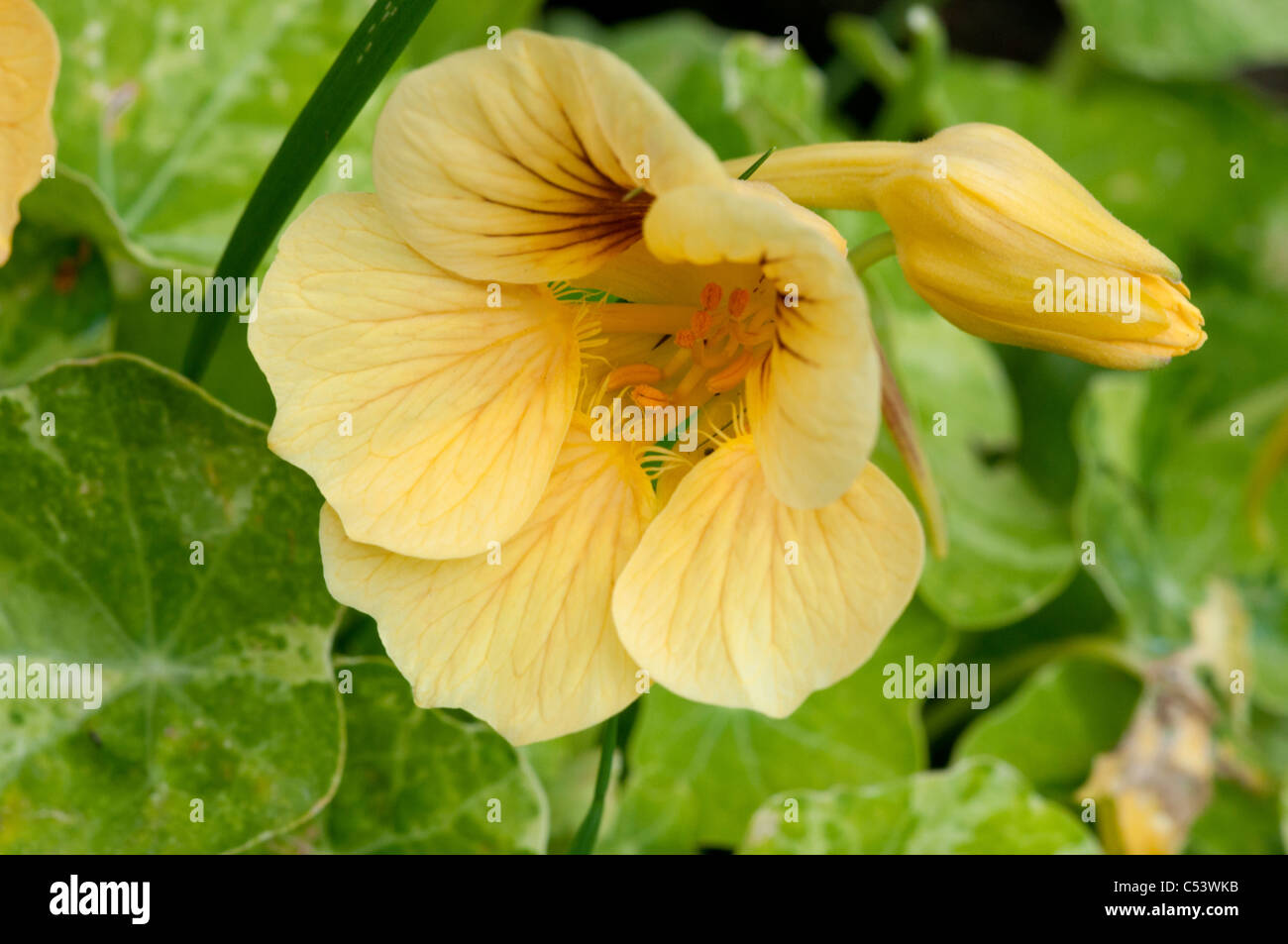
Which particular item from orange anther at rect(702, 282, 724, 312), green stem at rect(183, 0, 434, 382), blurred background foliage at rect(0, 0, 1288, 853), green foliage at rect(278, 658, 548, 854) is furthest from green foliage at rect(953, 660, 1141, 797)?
green stem at rect(183, 0, 434, 382)

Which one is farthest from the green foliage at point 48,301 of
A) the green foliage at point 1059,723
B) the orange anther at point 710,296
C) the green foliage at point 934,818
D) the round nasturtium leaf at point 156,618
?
the green foliage at point 1059,723

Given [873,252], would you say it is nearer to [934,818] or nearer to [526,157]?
[526,157]

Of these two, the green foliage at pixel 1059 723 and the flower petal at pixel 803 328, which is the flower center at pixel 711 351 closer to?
the flower petal at pixel 803 328

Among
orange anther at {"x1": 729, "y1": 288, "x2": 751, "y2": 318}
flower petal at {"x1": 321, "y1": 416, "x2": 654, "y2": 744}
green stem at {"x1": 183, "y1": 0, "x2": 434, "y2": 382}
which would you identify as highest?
green stem at {"x1": 183, "y1": 0, "x2": 434, "y2": 382}

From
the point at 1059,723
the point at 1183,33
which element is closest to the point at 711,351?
the point at 1059,723

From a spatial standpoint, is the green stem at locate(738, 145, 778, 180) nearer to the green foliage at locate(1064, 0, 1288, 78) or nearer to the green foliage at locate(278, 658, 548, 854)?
the green foliage at locate(278, 658, 548, 854)

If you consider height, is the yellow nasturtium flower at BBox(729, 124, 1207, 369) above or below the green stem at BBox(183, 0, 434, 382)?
below
